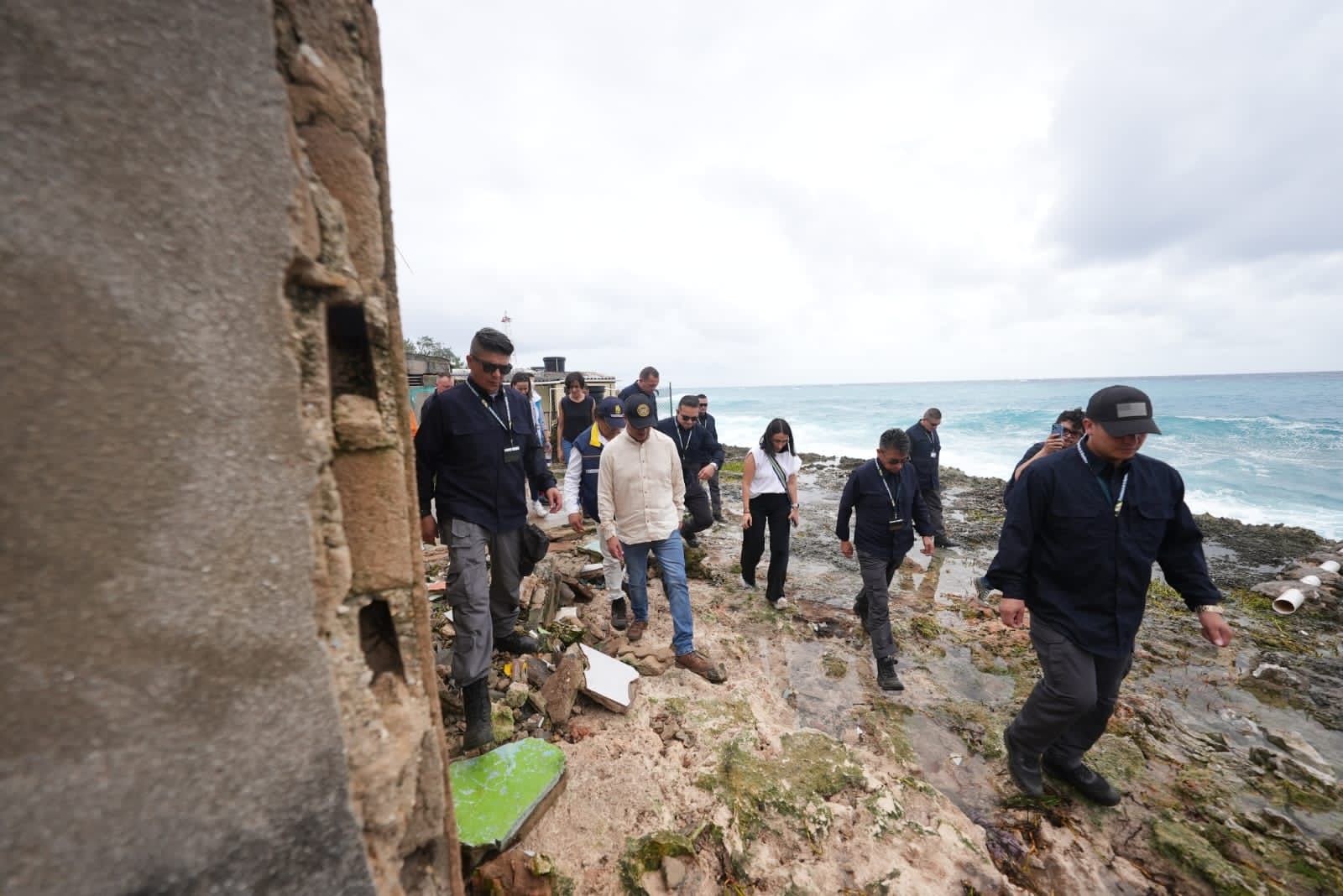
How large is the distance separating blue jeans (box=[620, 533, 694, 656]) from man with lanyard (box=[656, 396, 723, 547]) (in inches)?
72.8

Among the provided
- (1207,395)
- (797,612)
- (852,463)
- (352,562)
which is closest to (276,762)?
(352,562)

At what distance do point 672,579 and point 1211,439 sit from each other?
126 ft

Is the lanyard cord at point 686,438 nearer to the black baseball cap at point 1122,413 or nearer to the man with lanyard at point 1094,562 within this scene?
the man with lanyard at point 1094,562

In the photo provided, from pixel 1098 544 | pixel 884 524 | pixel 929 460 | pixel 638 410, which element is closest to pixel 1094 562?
pixel 1098 544

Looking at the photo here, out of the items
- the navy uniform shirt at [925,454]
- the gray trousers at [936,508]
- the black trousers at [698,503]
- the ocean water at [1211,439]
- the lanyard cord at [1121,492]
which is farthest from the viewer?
the ocean water at [1211,439]

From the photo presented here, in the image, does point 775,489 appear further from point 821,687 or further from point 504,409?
point 504,409

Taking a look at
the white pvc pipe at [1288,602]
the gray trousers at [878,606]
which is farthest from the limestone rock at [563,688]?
the white pvc pipe at [1288,602]

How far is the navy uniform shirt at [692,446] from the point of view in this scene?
588 cm

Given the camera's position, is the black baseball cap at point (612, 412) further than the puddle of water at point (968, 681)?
Yes

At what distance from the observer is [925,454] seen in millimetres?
7113

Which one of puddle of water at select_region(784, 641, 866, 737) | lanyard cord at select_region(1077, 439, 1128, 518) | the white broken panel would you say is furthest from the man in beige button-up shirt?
lanyard cord at select_region(1077, 439, 1128, 518)

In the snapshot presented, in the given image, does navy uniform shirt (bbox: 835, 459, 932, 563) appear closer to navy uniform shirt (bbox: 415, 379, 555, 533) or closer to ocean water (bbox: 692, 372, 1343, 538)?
navy uniform shirt (bbox: 415, 379, 555, 533)

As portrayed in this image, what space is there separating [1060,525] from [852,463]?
16199 mm

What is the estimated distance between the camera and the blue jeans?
3.75 m
